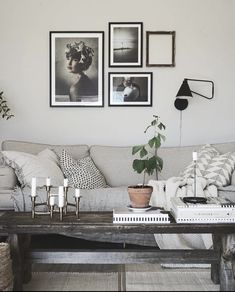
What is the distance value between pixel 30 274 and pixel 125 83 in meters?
2.37

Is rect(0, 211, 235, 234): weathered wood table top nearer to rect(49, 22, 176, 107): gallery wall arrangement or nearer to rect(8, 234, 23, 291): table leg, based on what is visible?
rect(8, 234, 23, 291): table leg

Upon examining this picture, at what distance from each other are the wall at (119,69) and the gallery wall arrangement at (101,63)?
56 millimetres

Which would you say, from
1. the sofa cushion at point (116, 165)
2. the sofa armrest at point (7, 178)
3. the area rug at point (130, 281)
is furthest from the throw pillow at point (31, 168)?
the area rug at point (130, 281)

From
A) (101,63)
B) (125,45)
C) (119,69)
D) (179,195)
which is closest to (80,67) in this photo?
(101,63)

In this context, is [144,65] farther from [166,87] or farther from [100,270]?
[100,270]

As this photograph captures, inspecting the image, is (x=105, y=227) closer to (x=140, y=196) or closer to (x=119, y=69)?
(x=140, y=196)

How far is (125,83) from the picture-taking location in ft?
15.0

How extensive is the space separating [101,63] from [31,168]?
4.76 ft

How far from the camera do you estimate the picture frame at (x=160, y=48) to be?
4.53 metres

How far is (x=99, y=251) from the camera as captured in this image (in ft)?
8.27

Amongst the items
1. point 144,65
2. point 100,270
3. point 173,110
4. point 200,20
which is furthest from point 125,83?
point 100,270

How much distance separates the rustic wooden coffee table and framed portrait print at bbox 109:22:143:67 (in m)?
2.25

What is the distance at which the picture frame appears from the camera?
4.53 m

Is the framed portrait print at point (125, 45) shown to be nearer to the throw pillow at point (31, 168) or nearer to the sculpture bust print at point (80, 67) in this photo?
the sculpture bust print at point (80, 67)
